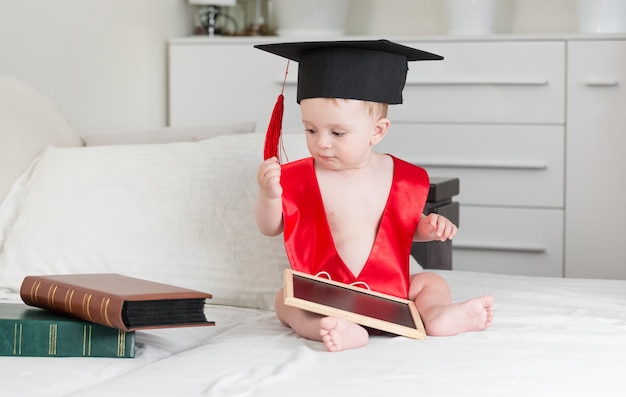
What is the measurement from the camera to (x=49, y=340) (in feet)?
3.96

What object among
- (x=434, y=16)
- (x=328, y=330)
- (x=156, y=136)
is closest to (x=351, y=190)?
(x=328, y=330)

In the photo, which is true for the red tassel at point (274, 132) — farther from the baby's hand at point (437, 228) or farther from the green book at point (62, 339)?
the green book at point (62, 339)

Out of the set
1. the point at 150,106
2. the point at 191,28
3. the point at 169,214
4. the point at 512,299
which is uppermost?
the point at 191,28

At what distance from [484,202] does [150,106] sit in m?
1.16

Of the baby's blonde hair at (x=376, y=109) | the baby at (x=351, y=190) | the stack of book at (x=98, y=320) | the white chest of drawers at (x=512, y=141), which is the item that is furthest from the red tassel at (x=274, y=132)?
the white chest of drawers at (x=512, y=141)

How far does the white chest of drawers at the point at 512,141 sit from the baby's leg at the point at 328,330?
176 cm

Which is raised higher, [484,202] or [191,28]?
[191,28]

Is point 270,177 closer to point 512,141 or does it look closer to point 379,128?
point 379,128

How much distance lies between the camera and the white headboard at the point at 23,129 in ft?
5.99

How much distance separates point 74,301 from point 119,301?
0.09 metres

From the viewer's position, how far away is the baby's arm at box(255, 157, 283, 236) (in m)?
1.40

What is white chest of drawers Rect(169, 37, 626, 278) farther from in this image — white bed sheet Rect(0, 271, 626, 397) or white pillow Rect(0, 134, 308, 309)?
white bed sheet Rect(0, 271, 626, 397)

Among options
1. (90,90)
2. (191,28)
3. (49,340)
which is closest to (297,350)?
(49,340)

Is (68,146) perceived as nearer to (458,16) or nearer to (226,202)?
(226,202)
